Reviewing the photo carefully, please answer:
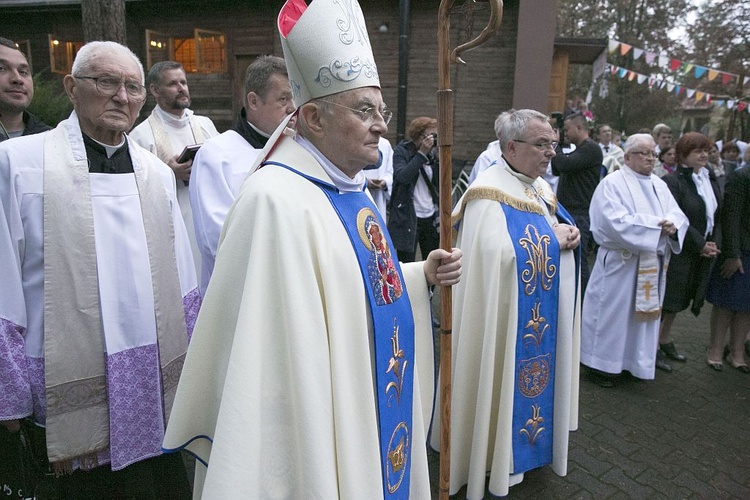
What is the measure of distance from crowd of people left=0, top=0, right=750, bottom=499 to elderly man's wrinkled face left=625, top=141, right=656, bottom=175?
1.61 meters

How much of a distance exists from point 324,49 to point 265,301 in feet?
2.84

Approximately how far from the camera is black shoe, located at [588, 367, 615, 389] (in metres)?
Result: 4.80

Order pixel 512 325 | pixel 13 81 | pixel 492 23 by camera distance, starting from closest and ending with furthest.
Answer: pixel 492 23
pixel 13 81
pixel 512 325

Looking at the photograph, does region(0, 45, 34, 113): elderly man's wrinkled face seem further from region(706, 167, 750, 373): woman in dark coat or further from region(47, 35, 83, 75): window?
region(47, 35, 83, 75): window

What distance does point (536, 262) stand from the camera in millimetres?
3131

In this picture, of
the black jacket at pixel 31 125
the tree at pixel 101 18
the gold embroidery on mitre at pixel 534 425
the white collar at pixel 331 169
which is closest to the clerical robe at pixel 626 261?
the gold embroidery on mitre at pixel 534 425

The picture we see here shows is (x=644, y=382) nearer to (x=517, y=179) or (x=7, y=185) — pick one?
(x=517, y=179)

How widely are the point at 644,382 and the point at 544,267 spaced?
2.55 m

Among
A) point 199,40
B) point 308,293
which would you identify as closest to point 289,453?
point 308,293

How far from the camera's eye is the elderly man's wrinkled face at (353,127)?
1754mm

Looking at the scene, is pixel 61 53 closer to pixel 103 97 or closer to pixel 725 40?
pixel 103 97

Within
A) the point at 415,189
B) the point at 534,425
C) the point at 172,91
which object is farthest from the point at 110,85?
the point at 415,189

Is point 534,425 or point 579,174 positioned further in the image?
point 579,174

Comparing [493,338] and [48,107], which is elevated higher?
[48,107]
